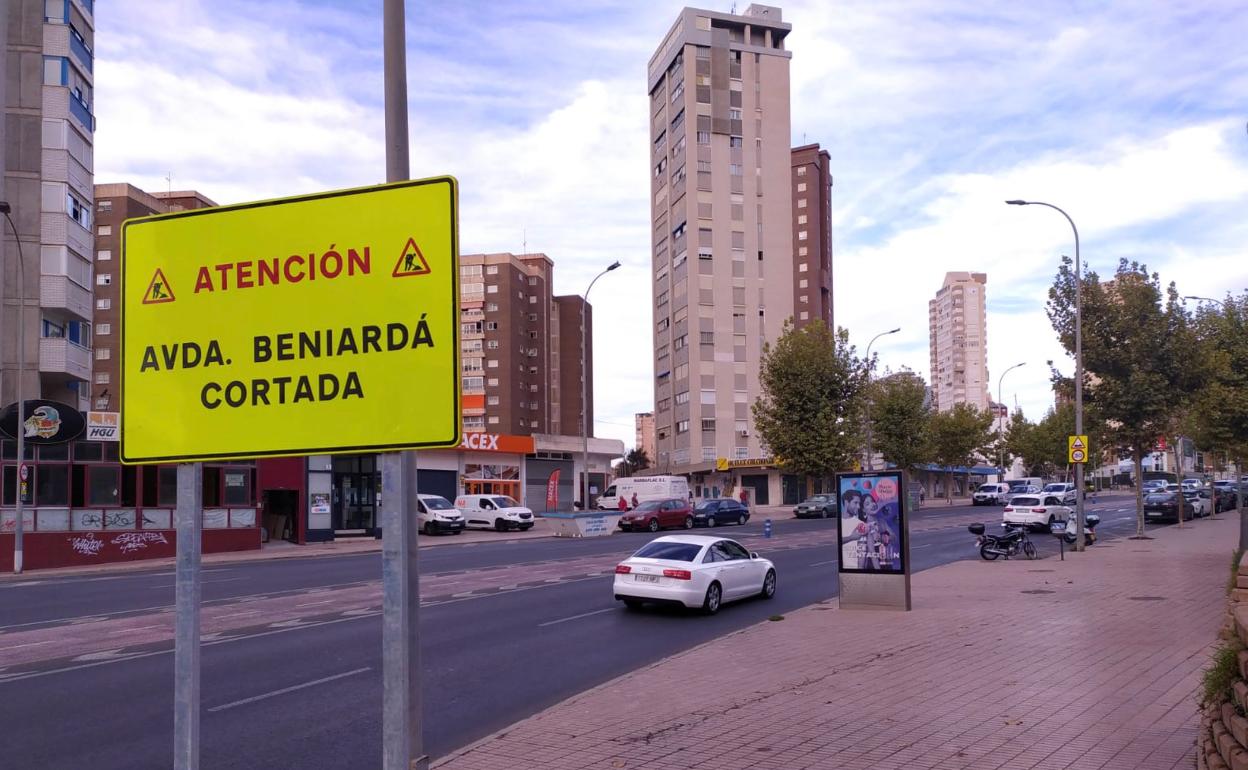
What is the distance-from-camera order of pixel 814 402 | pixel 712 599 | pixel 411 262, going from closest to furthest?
pixel 411 262, pixel 712 599, pixel 814 402

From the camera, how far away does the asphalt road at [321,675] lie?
28.9ft

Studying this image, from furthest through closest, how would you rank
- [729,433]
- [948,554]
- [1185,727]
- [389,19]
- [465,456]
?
[729,433], [465,456], [948,554], [1185,727], [389,19]

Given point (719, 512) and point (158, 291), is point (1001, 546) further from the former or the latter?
point (158, 291)

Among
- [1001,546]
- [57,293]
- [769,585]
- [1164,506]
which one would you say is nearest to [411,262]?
[769,585]

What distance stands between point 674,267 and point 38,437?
58705 millimetres

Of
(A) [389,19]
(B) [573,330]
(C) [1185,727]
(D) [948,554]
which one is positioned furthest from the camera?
(B) [573,330]

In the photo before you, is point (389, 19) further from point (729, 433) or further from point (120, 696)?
point (729, 433)

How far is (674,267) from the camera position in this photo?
84.8m

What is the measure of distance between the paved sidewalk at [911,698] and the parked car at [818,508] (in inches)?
1530

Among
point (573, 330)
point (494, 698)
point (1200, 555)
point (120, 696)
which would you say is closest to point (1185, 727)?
point (494, 698)

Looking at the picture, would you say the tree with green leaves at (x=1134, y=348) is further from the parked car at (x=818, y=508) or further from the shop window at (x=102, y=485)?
the shop window at (x=102, y=485)

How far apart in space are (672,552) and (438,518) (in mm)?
30315

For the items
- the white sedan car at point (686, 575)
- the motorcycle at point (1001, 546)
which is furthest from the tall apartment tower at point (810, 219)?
the white sedan car at point (686, 575)

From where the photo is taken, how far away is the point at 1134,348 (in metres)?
33.2
